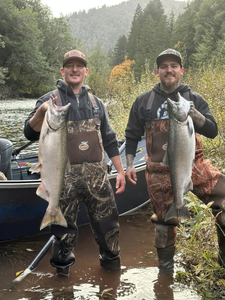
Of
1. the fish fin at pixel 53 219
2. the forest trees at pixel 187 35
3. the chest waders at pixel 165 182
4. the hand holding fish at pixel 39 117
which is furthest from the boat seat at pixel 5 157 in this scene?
the forest trees at pixel 187 35

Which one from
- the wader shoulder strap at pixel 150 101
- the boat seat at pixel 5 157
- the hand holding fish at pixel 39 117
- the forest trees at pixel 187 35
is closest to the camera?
the hand holding fish at pixel 39 117

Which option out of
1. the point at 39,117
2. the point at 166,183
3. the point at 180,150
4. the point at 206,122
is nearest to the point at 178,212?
the point at 166,183

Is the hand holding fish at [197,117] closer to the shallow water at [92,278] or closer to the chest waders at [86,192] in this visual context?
the chest waders at [86,192]

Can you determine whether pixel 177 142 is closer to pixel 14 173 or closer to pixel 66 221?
pixel 66 221

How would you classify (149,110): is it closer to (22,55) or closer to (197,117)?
(197,117)

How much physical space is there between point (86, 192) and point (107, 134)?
688mm

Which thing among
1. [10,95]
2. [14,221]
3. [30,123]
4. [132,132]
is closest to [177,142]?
[132,132]

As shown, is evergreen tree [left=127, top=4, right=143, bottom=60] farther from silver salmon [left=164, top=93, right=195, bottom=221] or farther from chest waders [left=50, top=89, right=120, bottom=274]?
silver salmon [left=164, top=93, right=195, bottom=221]

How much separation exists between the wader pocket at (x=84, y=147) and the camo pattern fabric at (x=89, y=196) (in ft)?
0.15

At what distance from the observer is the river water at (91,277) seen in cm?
342

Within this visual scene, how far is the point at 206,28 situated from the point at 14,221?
149ft

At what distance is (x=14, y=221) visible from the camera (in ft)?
15.6

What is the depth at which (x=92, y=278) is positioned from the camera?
378cm

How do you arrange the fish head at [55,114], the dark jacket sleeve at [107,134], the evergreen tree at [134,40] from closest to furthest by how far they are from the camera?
the fish head at [55,114] < the dark jacket sleeve at [107,134] < the evergreen tree at [134,40]
